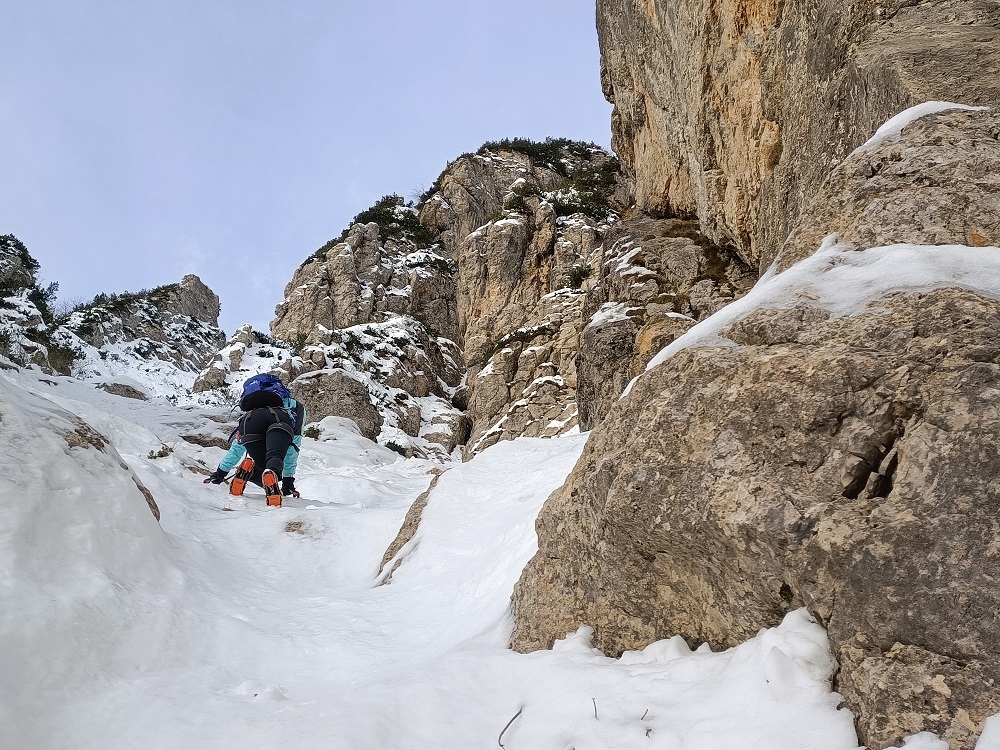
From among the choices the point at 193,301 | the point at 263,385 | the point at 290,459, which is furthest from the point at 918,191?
the point at 193,301

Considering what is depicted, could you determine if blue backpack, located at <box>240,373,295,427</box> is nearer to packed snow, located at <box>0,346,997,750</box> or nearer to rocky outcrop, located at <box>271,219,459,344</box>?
packed snow, located at <box>0,346,997,750</box>

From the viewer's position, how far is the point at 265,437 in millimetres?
9312

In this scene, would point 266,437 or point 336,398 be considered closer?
point 266,437

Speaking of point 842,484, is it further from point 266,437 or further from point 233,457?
point 233,457

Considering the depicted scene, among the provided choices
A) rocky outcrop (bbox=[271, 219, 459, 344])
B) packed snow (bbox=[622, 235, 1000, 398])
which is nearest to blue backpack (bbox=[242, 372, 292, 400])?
packed snow (bbox=[622, 235, 1000, 398])

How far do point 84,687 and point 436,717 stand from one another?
4.87ft

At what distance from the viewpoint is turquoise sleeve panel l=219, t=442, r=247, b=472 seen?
353 inches

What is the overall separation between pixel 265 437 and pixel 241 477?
0.98 metres

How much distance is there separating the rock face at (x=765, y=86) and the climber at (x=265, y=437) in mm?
7402

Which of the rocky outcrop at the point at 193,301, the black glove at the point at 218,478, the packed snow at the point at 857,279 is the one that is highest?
the rocky outcrop at the point at 193,301

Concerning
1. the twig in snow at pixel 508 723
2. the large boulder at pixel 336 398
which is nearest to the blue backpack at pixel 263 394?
the twig in snow at pixel 508 723

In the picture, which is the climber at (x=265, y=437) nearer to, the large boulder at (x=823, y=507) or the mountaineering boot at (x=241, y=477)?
the mountaineering boot at (x=241, y=477)

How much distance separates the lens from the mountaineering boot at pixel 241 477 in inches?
324

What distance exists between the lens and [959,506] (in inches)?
72.6
